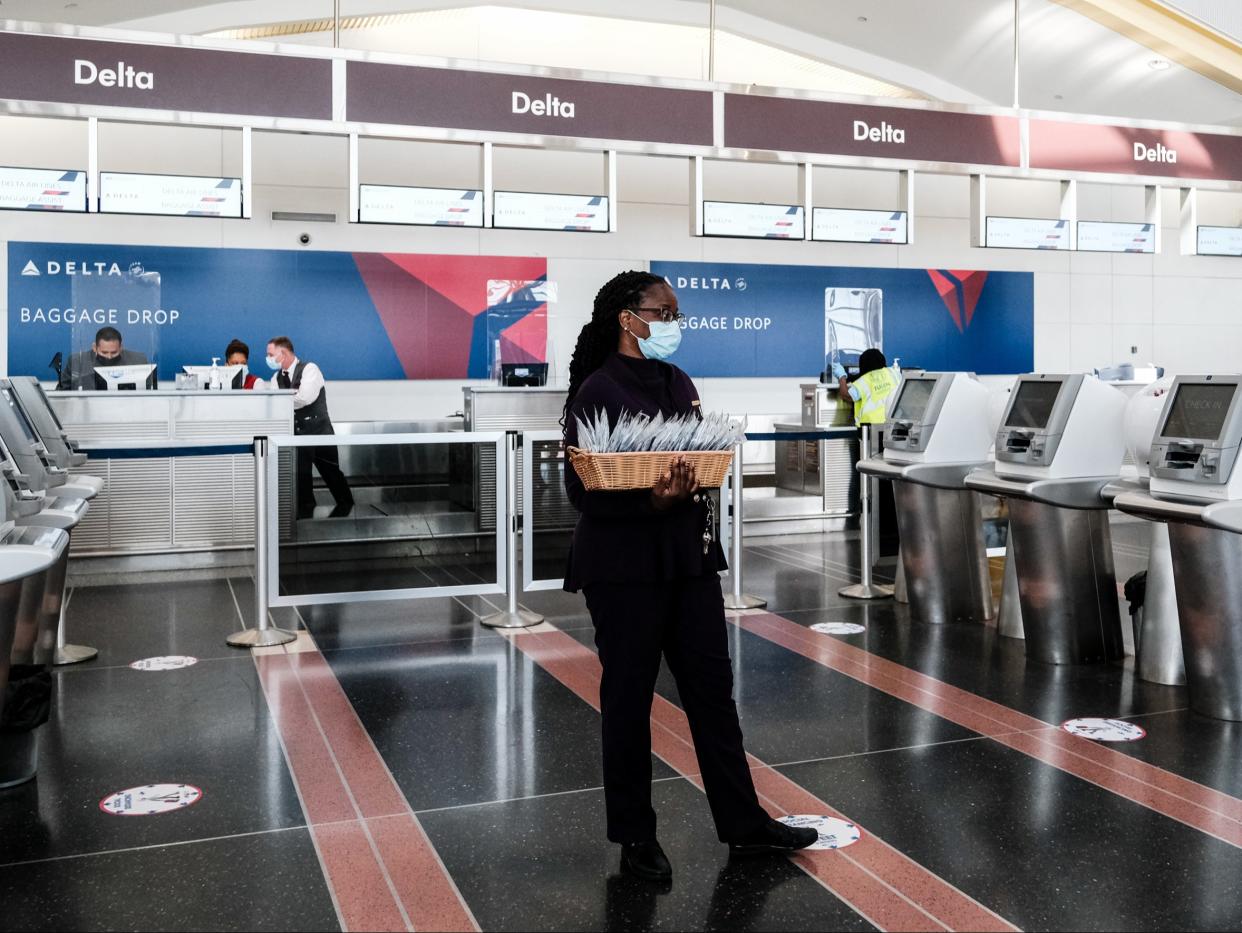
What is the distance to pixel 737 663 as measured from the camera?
4.98 meters

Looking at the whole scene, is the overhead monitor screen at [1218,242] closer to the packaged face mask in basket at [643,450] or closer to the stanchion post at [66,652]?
the packaged face mask in basket at [643,450]

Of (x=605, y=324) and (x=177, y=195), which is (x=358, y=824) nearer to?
(x=605, y=324)

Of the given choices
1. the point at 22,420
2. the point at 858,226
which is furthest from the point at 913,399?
the point at 22,420

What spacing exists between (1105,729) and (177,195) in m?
5.30

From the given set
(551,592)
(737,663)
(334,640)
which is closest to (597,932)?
(737,663)

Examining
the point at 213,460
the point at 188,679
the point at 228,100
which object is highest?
the point at 228,100

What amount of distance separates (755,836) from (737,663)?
7.11 ft

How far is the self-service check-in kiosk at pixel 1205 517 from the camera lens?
390 cm

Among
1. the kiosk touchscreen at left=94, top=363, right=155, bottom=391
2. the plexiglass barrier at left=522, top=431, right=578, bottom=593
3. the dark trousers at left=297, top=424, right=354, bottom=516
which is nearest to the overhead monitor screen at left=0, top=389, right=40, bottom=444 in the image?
the dark trousers at left=297, top=424, right=354, bottom=516

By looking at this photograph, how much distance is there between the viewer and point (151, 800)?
3320 millimetres

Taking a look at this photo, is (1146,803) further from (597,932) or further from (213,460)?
(213,460)

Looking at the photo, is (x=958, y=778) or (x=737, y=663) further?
(x=737, y=663)

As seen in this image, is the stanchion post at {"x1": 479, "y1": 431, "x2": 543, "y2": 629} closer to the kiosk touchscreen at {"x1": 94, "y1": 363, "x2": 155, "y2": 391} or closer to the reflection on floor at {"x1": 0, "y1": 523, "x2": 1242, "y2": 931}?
the reflection on floor at {"x1": 0, "y1": 523, "x2": 1242, "y2": 931}

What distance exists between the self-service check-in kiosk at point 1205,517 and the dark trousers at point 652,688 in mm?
2012
